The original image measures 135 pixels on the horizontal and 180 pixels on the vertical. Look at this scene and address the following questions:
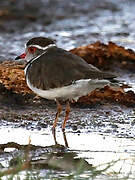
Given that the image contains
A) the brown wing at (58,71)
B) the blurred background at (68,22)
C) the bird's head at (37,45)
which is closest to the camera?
the brown wing at (58,71)

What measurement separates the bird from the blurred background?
4.42 m

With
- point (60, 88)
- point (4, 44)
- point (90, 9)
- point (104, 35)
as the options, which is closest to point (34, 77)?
point (60, 88)

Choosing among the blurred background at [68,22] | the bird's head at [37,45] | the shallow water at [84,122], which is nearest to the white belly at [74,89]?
the shallow water at [84,122]

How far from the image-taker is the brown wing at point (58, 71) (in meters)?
6.86

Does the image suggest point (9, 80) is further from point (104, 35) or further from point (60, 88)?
point (104, 35)

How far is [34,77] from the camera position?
7148 mm

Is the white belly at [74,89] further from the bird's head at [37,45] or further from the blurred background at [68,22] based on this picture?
the blurred background at [68,22]

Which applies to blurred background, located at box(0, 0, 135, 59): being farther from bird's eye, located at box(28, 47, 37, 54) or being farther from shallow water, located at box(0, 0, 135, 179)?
bird's eye, located at box(28, 47, 37, 54)

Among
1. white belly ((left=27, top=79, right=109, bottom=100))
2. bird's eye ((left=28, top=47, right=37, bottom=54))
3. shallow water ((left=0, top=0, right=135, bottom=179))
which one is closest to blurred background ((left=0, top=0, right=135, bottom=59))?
shallow water ((left=0, top=0, right=135, bottom=179))

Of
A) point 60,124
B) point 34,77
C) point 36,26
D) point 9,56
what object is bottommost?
point 60,124

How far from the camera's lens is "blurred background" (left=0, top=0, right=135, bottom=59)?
42.3 ft

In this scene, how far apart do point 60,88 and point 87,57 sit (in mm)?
3694

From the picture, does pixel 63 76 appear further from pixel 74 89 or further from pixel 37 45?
pixel 37 45

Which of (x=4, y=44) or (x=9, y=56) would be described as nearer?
(x=9, y=56)
